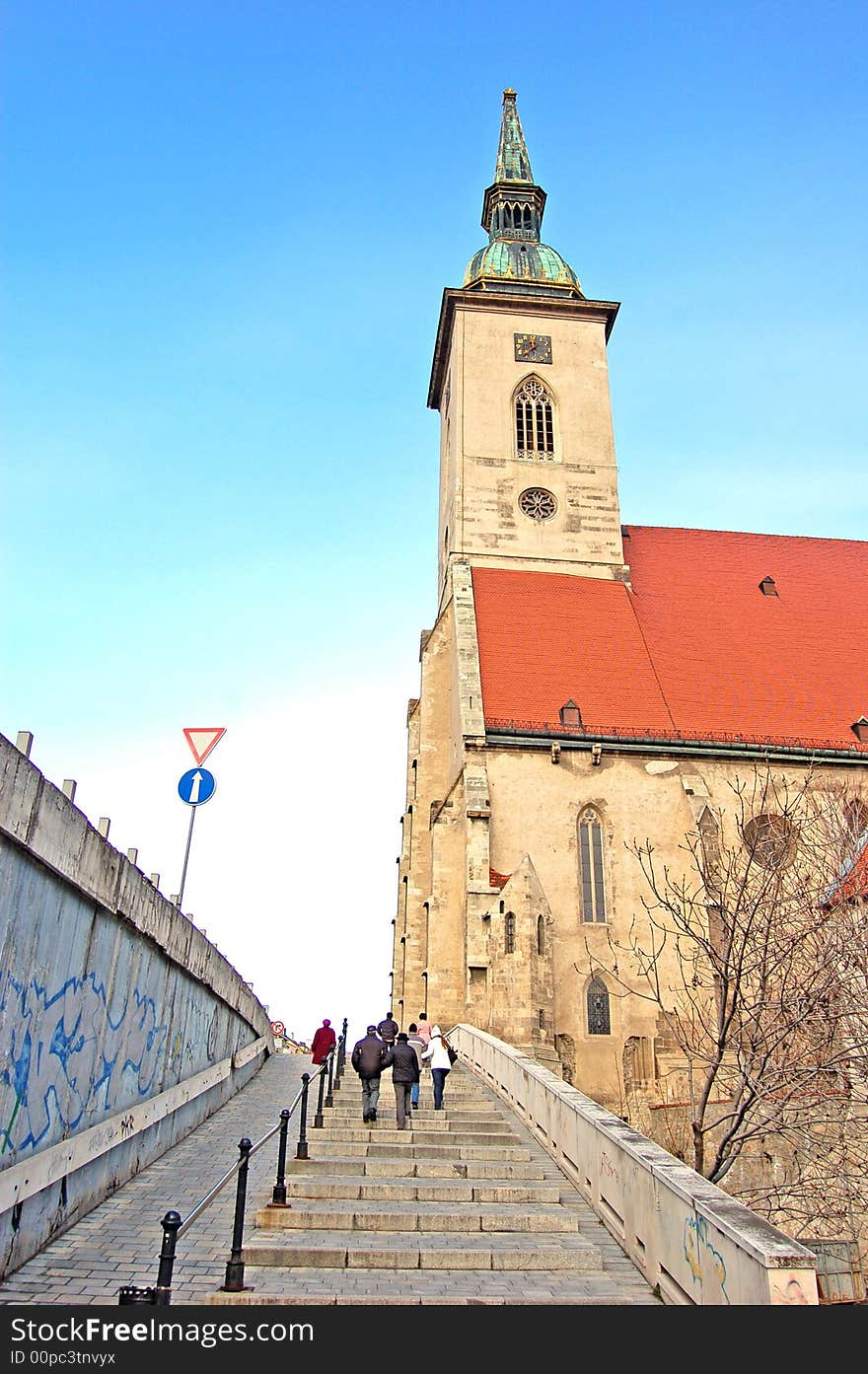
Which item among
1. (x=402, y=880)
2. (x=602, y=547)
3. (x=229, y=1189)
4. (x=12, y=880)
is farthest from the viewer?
(x=602, y=547)

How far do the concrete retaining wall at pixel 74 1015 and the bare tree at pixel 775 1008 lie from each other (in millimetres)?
5631

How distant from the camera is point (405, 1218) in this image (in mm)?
8430

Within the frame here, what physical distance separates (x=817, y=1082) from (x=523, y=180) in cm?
3952

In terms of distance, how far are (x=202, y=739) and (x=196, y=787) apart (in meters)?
1.17

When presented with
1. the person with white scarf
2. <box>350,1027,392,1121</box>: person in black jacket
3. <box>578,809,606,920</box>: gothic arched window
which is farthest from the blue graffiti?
Result: <box>578,809,606,920</box>: gothic arched window

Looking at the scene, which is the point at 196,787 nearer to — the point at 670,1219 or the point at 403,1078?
the point at 403,1078

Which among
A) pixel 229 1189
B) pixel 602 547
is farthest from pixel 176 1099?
pixel 602 547

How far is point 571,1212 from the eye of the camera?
884 cm

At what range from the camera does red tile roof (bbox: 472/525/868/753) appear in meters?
27.0

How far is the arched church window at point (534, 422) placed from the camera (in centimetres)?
3434

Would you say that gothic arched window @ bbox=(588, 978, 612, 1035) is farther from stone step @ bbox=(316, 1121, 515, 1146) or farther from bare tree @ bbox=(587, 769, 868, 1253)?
stone step @ bbox=(316, 1121, 515, 1146)

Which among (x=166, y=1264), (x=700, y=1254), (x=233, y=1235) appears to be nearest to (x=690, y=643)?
(x=700, y=1254)

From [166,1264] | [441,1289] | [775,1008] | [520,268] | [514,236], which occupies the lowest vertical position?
[441,1289]
